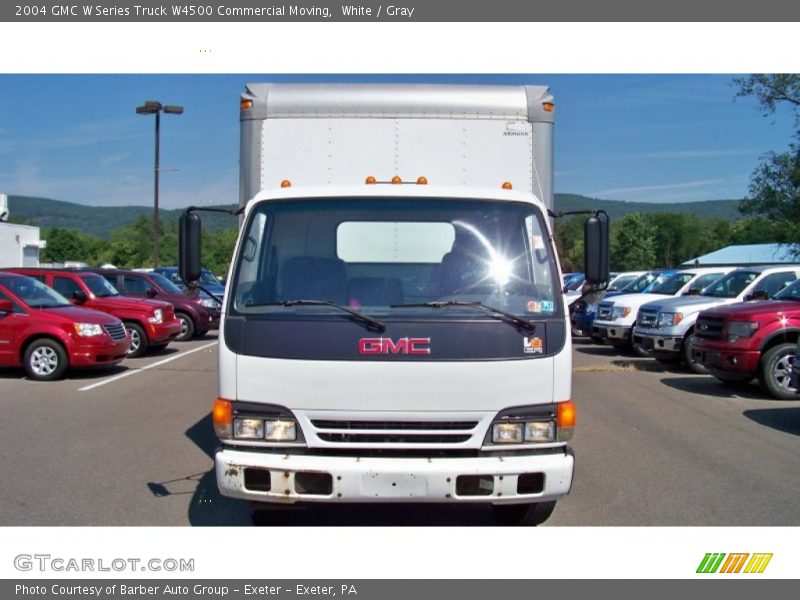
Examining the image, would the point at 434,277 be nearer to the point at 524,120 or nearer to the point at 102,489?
the point at 524,120

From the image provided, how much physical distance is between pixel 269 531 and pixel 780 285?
11907 millimetres

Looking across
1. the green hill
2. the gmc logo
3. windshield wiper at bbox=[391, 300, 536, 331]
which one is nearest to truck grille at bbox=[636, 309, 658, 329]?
windshield wiper at bbox=[391, 300, 536, 331]

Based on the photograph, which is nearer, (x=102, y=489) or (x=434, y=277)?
(x=434, y=277)

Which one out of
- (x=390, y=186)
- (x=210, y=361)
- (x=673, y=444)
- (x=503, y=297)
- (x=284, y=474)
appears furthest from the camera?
(x=210, y=361)

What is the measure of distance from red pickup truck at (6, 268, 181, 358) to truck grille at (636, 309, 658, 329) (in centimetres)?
940

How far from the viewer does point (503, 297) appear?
4867mm

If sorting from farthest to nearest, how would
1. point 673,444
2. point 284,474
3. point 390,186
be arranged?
point 673,444 → point 390,186 → point 284,474

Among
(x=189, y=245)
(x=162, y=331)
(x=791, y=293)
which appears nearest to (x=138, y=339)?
(x=162, y=331)

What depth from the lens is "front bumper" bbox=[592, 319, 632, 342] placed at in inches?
630

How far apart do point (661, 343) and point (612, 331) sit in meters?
2.60

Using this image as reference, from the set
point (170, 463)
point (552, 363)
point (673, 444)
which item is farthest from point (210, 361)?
point (552, 363)

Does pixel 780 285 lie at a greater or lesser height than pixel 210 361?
greater

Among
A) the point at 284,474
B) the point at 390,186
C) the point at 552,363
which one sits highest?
the point at 390,186

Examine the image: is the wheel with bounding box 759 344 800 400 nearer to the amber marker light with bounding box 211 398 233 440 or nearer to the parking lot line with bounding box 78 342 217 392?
the amber marker light with bounding box 211 398 233 440
